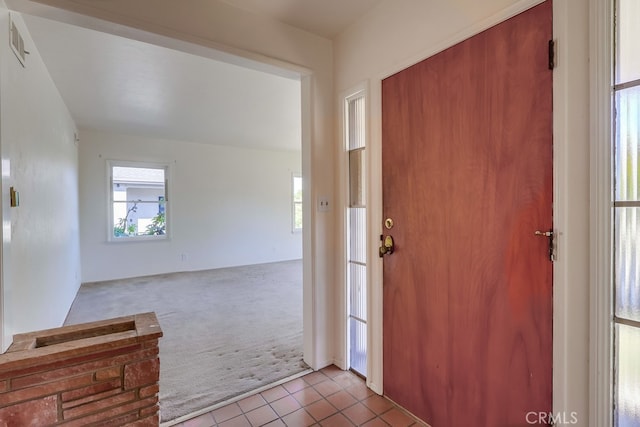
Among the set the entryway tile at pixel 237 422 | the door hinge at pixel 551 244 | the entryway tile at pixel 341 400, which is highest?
the door hinge at pixel 551 244

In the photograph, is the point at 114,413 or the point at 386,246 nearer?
the point at 114,413

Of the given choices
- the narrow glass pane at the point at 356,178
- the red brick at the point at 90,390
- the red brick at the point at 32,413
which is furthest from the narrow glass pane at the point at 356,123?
the red brick at the point at 32,413

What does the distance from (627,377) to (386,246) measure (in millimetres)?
1118

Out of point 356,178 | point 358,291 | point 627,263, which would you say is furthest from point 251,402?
point 627,263

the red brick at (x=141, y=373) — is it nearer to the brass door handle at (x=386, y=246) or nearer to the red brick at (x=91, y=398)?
the red brick at (x=91, y=398)

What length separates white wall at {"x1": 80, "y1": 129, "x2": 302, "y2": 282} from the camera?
16.5 ft

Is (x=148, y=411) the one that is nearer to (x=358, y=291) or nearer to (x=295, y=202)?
(x=358, y=291)

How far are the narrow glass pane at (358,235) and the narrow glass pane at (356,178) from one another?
7cm

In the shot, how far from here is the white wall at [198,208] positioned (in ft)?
16.5

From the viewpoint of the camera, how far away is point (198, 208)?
5.93 m

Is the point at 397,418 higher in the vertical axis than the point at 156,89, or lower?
lower

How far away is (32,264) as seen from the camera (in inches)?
80.4

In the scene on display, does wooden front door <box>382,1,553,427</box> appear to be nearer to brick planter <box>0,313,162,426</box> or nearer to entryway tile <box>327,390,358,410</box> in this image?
entryway tile <box>327,390,358,410</box>

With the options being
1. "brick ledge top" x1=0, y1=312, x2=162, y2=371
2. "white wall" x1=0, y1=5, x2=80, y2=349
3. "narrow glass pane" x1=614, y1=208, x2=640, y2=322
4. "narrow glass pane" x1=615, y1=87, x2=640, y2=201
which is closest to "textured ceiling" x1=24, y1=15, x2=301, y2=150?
"white wall" x1=0, y1=5, x2=80, y2=349
